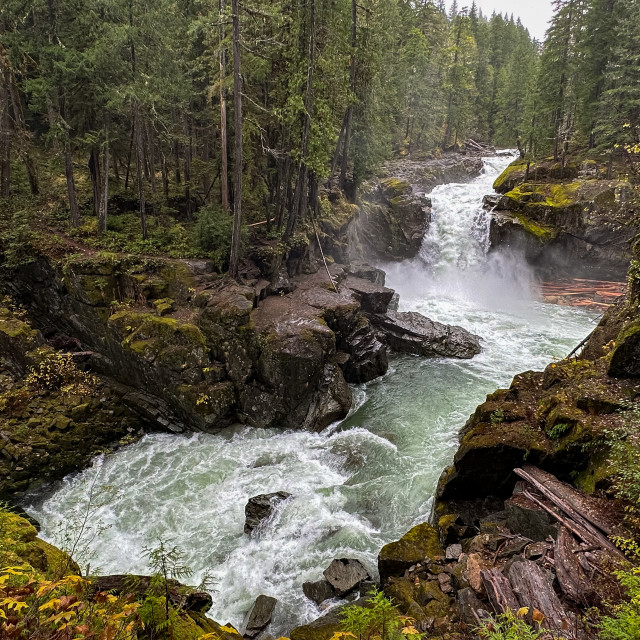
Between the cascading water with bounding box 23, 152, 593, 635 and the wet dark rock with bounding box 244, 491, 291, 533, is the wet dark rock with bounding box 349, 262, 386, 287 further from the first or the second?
the wet dark rock with bounding box 244, 491, 291, 533

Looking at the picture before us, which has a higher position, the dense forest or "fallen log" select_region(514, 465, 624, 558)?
the dense forest

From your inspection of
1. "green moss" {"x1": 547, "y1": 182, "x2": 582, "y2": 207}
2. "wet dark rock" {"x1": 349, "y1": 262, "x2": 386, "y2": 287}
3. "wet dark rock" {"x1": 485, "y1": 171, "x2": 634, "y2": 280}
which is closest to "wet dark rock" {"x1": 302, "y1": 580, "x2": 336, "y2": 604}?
"wet dark rock" {"x1": 349, "y1": 262, "x2": 386, "y2": 287}

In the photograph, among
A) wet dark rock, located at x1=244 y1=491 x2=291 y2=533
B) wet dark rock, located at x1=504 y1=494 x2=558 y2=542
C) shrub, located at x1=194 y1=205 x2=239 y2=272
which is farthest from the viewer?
shrub, located at x1=194 y1=205 x2=239 y2=272

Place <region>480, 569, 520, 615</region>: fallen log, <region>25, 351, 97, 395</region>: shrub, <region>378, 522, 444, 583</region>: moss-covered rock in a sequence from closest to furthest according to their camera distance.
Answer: <region>480, 569, 520, 615</region>: fallen log → <region>378, 522, 444, 583</region>: moss-covered rock → <region>25, 351, 97, 395</region>: shrub

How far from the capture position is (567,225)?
81.2ft

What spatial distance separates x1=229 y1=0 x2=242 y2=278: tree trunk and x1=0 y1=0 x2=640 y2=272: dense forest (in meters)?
0.07

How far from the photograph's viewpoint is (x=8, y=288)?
15.3 m

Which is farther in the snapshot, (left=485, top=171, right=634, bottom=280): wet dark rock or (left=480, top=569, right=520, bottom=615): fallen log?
(left=485, top=171, right=634, bottom=280): wet dark rock

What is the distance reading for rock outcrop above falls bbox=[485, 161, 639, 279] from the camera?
23812 millimetres

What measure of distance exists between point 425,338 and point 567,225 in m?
14.5

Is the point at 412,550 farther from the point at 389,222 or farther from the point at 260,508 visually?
the point at 389,222

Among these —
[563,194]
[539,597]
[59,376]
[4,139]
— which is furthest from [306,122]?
[563,194]

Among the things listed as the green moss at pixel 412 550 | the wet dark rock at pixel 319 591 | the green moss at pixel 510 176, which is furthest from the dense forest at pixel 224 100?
the wet dark rock at pixel 319 591

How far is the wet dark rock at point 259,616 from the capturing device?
6.91 m
